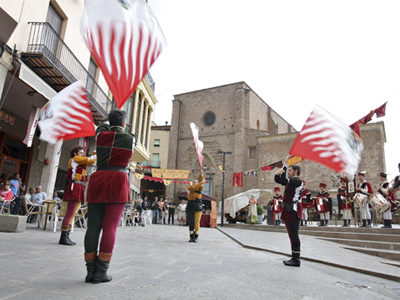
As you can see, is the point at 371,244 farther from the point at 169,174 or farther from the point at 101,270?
the point at 169,174

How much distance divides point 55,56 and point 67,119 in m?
7.84

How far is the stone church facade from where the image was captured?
1374 inches

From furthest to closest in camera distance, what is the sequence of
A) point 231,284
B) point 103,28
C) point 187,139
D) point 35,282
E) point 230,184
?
point 187,139, point 230,184, point 103,28, point 231,284, point 35,282

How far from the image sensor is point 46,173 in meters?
11.9

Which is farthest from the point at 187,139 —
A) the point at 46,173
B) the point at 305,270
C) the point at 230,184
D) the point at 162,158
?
the point at 305,270

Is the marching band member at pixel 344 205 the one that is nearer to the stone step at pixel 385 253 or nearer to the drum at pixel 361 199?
the drum at pixel 361 199

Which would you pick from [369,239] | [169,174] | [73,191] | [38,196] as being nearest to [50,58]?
[38,196]

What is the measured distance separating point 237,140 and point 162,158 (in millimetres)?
13165

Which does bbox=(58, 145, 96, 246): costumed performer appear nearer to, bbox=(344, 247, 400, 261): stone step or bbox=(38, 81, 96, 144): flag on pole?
bbox=(38, 81, 96, 144): flag on pole

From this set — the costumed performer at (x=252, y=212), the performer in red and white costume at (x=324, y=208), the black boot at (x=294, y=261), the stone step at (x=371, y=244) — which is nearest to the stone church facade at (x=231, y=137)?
the costumed performer at (x=252, y=212)

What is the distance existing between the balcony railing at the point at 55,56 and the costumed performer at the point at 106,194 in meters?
7.76

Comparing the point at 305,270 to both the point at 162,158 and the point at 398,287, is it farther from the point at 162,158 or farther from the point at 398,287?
the point at 162,158

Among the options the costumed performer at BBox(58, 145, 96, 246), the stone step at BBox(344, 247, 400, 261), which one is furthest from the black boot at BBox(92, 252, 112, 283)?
the stone step at BBox(344, 247, 400, 261)

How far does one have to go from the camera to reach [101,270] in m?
2.83
